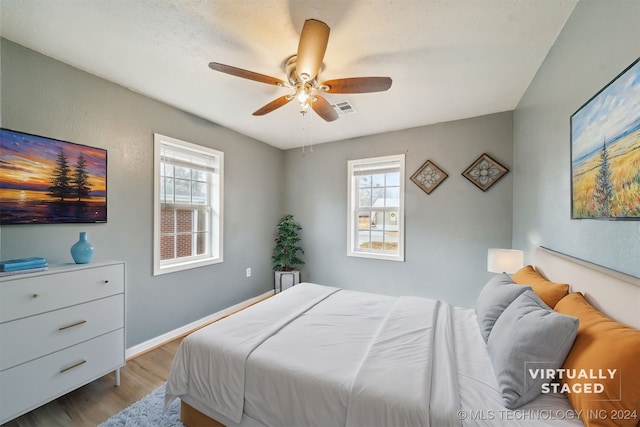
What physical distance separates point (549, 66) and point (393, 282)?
272 centimetres

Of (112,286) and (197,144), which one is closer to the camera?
(112,286)

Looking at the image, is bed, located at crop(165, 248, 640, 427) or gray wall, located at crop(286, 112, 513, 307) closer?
bed, located at crop(165, 248, 640, 427)

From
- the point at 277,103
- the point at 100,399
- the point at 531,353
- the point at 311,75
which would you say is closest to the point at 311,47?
the point at 311,75

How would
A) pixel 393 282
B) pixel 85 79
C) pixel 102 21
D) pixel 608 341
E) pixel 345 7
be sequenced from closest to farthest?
pixel 608 341 → pixel 345 7 → pixel 102 21 → pixel 85 79 → pixel 393 282

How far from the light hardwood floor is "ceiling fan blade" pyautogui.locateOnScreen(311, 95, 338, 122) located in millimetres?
2624

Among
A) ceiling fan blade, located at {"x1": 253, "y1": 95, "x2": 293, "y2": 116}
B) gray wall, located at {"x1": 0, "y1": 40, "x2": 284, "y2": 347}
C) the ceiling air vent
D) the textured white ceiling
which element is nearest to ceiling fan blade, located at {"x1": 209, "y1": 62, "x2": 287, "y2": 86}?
ceiling fan blade, located at {"x1": 253, "y1": 95, "x2": 293, "y2": 116}

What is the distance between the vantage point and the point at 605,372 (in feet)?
2.61

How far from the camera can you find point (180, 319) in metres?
2.72

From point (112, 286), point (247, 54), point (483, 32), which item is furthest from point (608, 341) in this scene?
point (112, 286)

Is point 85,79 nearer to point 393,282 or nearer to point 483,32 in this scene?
point 483,32

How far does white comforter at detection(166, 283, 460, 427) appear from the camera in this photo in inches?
39.3

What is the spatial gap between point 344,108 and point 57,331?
304 centimetres

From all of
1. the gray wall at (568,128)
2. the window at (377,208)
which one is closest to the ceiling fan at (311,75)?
the gray wall at (568,128)

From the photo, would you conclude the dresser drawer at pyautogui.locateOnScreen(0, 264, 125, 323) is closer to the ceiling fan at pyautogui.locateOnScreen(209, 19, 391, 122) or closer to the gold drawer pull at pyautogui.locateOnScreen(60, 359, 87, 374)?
the gold drawer pull at pyautogui.locateOnScreen(60, 359, 87, 374)
